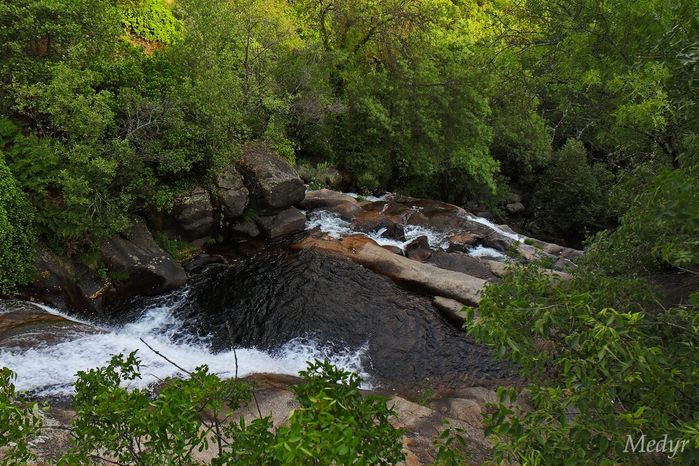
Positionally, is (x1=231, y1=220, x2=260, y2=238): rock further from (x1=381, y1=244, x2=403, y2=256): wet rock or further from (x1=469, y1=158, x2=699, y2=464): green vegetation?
(x1=469, y1=158, x2=699, y2=464): green vegetation

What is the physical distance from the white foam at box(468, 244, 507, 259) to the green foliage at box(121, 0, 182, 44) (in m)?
16.5

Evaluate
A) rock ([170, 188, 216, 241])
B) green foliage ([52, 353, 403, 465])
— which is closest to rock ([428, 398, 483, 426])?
green foliage ([52, 353, 403, 465])

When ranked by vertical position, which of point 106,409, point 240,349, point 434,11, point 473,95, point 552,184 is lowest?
point 240,349

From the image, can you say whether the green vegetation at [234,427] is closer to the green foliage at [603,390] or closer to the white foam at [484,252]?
the green foliage at [603,390]

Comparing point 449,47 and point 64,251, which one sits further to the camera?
point 449,47

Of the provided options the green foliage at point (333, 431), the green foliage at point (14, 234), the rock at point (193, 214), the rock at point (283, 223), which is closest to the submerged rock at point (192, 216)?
the rock at point (193, 214)

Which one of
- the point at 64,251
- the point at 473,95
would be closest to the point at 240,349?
the point at 64,251

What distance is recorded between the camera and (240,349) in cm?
1038

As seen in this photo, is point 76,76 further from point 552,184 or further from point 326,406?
point 552,184

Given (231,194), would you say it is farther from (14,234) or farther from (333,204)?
(14,234)

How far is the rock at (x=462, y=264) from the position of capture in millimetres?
14750

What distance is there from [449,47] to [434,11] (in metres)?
1.70

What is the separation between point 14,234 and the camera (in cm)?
1017

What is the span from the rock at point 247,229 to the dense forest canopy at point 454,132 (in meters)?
1.96
